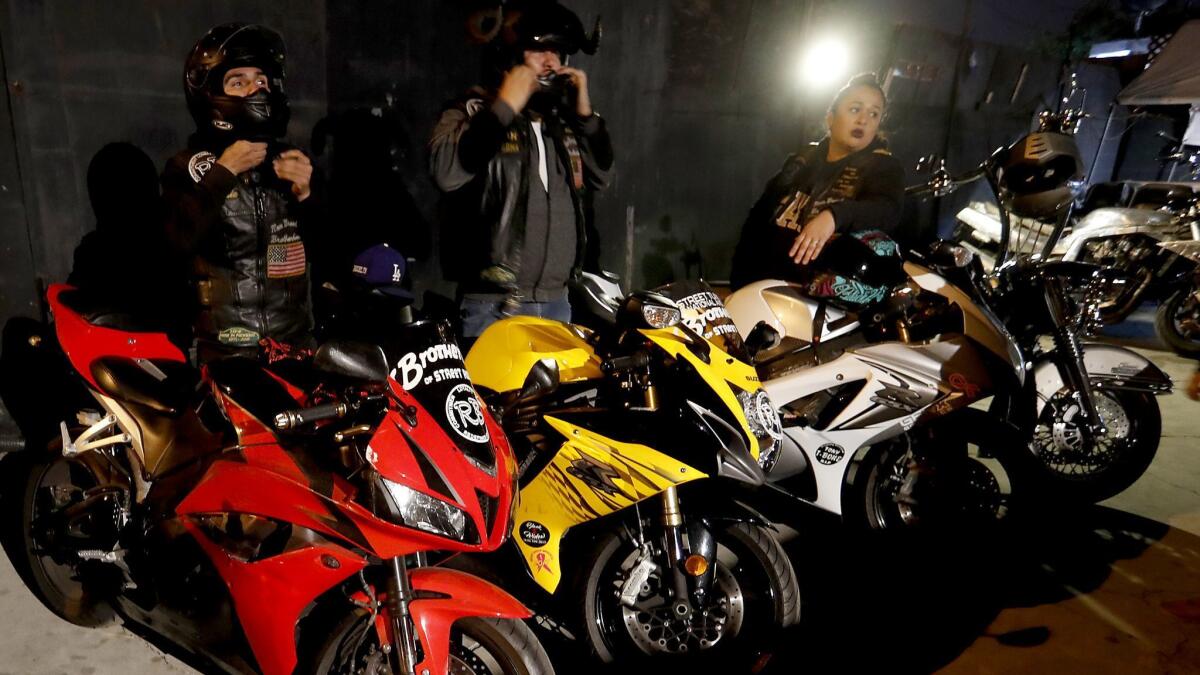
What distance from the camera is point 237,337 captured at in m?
2.76

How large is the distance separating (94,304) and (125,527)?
787 mm

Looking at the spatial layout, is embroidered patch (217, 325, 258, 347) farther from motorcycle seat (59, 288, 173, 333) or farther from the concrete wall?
the concrete wall

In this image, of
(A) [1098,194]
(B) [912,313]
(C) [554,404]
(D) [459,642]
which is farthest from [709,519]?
(A) [1098,194]

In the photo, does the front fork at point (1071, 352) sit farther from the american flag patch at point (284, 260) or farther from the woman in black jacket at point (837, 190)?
the american flag patch at point (284, 260)

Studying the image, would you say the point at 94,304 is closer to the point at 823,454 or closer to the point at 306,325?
the point at 306,325

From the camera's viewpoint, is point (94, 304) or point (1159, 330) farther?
point (1159, 330)

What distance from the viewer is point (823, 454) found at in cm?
308

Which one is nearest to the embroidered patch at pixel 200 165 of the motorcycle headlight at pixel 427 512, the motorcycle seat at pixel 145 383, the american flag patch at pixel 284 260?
the american flag patch at pixel 284 260

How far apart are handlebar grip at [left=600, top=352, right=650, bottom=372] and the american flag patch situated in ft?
4.84

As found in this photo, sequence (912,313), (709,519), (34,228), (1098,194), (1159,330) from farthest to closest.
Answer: (1098,194), (1159,330), (34,228), (912,313), (709,519)

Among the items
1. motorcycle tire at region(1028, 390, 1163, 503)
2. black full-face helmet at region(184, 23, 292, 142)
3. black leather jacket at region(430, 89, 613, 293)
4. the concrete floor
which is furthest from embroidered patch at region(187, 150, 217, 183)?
motorcycle tire at region(1028, 390, 1163, 503)

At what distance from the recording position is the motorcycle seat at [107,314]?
2.48 m

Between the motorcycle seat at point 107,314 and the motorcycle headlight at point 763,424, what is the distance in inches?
82.8

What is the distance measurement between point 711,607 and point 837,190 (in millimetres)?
2065
